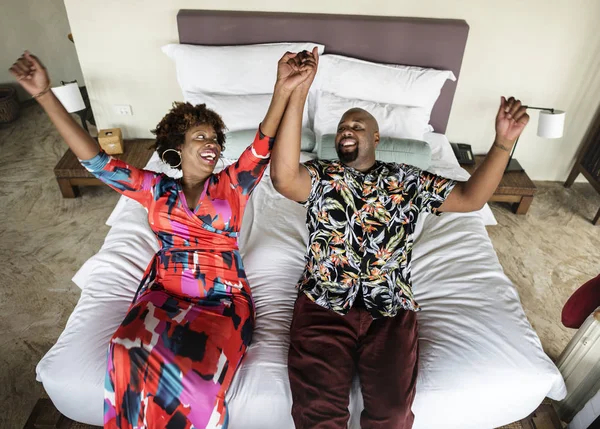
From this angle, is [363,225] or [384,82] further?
[384,82]

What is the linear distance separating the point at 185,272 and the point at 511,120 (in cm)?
120

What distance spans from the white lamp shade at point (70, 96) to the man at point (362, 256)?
1910 mm

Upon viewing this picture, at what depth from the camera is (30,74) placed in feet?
4.36

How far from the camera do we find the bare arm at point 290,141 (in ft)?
4.30

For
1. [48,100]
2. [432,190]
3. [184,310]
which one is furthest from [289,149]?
[48,100]

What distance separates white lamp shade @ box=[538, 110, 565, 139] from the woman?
6.33ft

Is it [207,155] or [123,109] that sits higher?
[207,155]

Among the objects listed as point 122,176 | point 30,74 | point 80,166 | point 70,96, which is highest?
point 30,74

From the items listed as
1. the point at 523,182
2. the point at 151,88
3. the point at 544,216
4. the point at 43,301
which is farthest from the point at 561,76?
the point at 43,301

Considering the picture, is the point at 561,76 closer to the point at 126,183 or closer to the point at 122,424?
the point at 126,183

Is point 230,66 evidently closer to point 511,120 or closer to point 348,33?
point 348,33

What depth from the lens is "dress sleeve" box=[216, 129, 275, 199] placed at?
144 cm

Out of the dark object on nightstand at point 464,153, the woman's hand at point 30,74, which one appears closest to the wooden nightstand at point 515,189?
the dark object on nightstand at point 464,153

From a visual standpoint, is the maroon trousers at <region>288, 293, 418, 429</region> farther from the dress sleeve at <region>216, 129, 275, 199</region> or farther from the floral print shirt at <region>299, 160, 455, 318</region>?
the dress sleeve at <region>216, 129, 275, 199</region>
